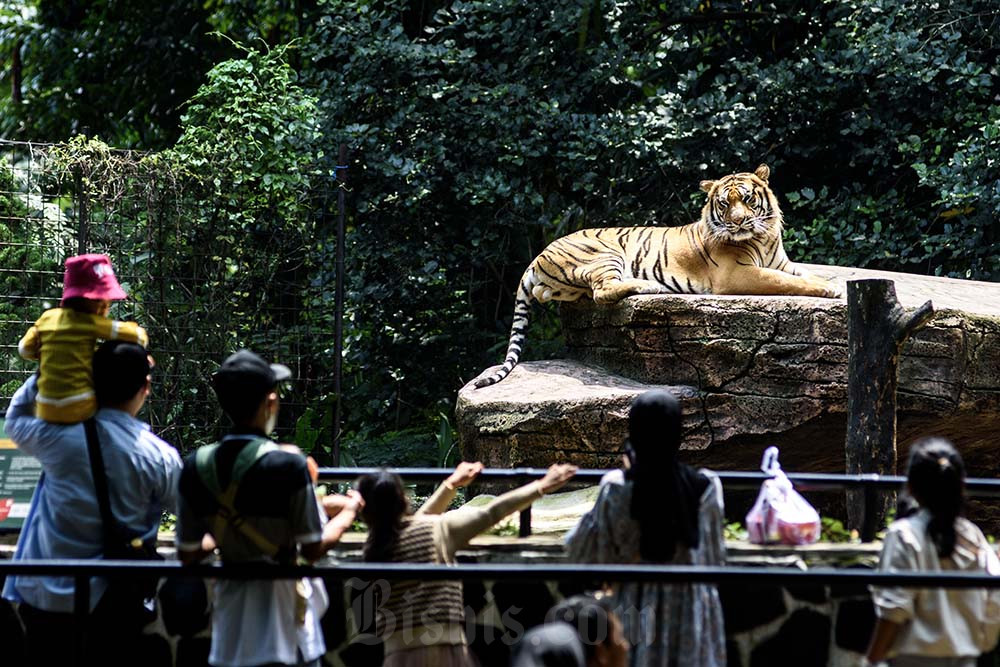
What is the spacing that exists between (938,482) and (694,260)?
6183 mm

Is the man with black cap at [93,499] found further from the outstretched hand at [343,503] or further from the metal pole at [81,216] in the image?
the metal pole at [81,216]

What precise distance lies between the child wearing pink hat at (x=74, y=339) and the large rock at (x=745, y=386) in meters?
4.73

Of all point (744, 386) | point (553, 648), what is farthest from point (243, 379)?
point (744, 386)

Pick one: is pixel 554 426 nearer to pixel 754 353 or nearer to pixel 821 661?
pixel 754 353

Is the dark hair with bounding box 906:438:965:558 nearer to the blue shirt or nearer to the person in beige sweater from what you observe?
the person in beige sweater

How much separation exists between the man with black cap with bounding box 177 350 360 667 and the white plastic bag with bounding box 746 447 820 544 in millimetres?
1447

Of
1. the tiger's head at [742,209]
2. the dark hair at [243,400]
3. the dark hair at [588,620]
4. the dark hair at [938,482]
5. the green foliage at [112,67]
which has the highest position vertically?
the green foliage at [112,67]

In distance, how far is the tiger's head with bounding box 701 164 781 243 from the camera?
30.9 feet

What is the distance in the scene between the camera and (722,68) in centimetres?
1210

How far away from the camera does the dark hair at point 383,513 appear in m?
3.74

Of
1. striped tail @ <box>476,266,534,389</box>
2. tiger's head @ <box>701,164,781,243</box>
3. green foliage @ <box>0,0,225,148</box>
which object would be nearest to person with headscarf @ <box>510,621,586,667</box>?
striped tail @ <box>476,266,534,389</box>

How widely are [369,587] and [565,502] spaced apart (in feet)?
14.6

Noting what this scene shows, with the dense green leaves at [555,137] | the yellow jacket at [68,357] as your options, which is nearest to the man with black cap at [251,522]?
the yellow jacket at [68,357]

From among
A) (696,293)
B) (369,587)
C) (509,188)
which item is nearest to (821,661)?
(369,587)
